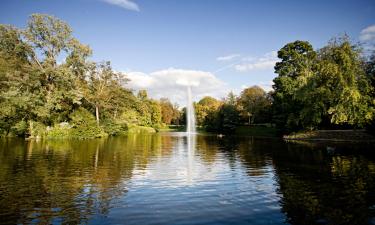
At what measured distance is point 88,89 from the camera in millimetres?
63156

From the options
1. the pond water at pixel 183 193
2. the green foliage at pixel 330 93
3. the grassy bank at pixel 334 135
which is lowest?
the pond water at pixel 183 193

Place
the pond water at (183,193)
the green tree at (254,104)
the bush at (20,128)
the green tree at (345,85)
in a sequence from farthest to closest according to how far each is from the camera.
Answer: the green tree at (254,104), the bush at (20,128), the green tree at (345,85), the pond water at (183,193)

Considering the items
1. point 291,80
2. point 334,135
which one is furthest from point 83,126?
point 334,135

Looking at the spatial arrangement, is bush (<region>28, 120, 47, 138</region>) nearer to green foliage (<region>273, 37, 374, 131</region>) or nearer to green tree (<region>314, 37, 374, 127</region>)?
green foliage (<region>273, 37, 374, 131</region>)

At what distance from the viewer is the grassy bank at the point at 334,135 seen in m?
46.4

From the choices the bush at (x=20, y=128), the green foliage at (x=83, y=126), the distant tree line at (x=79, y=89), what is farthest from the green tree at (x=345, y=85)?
the bush at (x=20, y=128)

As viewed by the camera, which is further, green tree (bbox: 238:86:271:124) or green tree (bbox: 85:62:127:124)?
green tree (bbox: 238:86:271:124)

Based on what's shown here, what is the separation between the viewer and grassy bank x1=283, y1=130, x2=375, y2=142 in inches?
1828

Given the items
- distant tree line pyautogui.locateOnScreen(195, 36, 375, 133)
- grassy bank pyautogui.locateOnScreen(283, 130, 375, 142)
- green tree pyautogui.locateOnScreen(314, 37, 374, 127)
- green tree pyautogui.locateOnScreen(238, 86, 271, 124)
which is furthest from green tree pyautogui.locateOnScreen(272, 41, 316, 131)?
green tree pyautogui.locateOnScreen(238, 86, 271, 124)

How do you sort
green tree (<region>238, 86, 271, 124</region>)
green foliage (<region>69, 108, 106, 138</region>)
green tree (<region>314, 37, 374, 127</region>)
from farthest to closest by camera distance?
green tree (<region>238, 86, 271, 124</region>) < green foliage (<region>69, 108, 106, 138</region>) < green tree (<region>314, 37, 374, 127</region>)

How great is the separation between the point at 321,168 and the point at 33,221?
18.6m

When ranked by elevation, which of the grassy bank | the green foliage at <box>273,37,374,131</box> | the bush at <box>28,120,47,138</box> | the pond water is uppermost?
the green foliage at <box>273,37,374,131</box>

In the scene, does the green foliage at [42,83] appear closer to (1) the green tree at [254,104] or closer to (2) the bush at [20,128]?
(2) the bush at [20,128]

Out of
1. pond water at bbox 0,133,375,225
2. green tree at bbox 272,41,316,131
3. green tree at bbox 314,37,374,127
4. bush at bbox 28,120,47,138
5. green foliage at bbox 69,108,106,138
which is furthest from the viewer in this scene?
green tree at bbox 272,41,316,131
